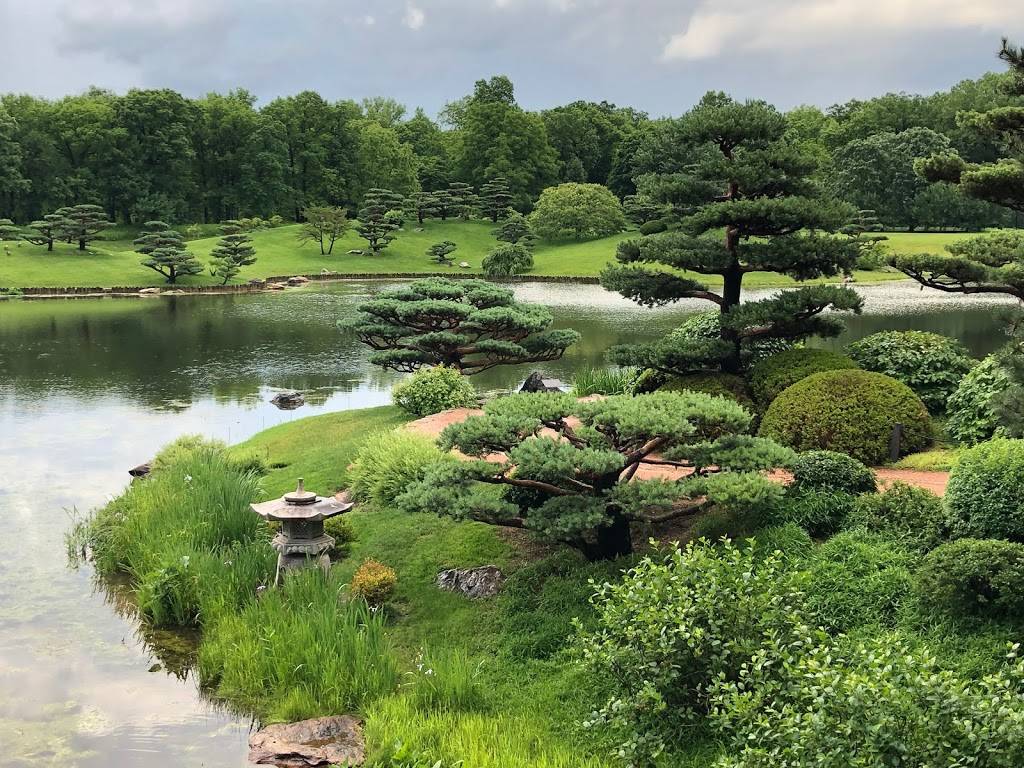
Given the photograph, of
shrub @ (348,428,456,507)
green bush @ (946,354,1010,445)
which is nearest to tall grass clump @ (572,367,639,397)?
shrub @ (348,428,456,507)

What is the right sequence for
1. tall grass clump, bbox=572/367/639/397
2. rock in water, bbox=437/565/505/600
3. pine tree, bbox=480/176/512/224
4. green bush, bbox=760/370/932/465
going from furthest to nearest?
pine tree, bbox=480/176/512/224 → tall grass clump, bbox=572/367/639/397 → green bush, bbox=760/370/932/465 → rock in water, bbox=437/565/505/600

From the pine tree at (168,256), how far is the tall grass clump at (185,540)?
34859 millimetres

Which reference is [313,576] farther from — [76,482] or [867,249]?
[867,249]

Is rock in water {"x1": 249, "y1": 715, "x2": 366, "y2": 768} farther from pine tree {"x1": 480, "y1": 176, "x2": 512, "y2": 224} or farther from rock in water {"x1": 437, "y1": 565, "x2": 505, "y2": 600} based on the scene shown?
pine tree {"x1": 480, "y1": 176, "x2": 512, "y2": 224}

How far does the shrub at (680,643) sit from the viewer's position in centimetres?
566

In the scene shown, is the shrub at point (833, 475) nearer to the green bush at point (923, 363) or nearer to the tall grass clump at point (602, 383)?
the green bush at point (923, 363)

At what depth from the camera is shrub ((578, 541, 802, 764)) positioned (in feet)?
18.6

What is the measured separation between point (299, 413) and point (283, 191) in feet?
184

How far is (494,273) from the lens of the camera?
173ft

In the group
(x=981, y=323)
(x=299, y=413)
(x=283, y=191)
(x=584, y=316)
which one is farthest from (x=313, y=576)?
(x=283, y=191)

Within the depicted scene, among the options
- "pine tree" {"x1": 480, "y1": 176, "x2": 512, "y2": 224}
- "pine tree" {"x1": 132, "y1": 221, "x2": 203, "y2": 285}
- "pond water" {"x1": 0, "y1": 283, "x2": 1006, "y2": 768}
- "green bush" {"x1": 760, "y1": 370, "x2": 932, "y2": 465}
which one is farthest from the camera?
"pine tree" {"x1": 480, "y1": 176, "x2": 512, "y2": 224}

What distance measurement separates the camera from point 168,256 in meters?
44.4

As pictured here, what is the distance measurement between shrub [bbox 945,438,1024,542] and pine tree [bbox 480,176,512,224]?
6382 cm

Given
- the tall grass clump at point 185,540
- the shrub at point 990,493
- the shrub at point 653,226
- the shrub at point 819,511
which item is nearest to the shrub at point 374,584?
the tall grass clump at point 185,540
